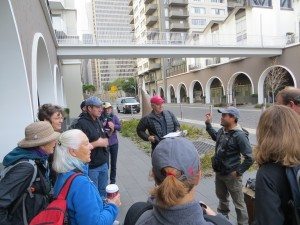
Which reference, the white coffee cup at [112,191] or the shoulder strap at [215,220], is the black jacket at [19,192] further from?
the shoulder strap at [215,220]

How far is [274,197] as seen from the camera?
6.78 ft

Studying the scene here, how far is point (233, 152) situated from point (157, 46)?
24774 millimetres

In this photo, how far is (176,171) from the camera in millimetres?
1522

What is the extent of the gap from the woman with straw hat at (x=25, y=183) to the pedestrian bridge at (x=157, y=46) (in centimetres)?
2303

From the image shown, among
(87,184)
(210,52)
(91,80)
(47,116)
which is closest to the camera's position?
(87,184)

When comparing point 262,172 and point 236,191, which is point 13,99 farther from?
point 262,172

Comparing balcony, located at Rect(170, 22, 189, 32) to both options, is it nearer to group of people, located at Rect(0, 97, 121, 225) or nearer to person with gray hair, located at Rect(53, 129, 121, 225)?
group of people, located at Rect(0, 97, 121, 225)

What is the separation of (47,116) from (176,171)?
117 inches

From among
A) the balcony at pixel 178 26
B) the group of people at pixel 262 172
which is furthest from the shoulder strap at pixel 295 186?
the balcony at pixel 178 26

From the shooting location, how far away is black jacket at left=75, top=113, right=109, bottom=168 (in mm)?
4809

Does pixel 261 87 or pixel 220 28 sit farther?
pixel 220 28

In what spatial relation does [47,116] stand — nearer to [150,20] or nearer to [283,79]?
[283,79]

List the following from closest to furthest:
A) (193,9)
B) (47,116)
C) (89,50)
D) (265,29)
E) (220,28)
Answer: (47,116), (89,50), (265,29), (220,28), (193,9)

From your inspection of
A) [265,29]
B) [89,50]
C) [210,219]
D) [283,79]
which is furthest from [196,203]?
[265,29]
